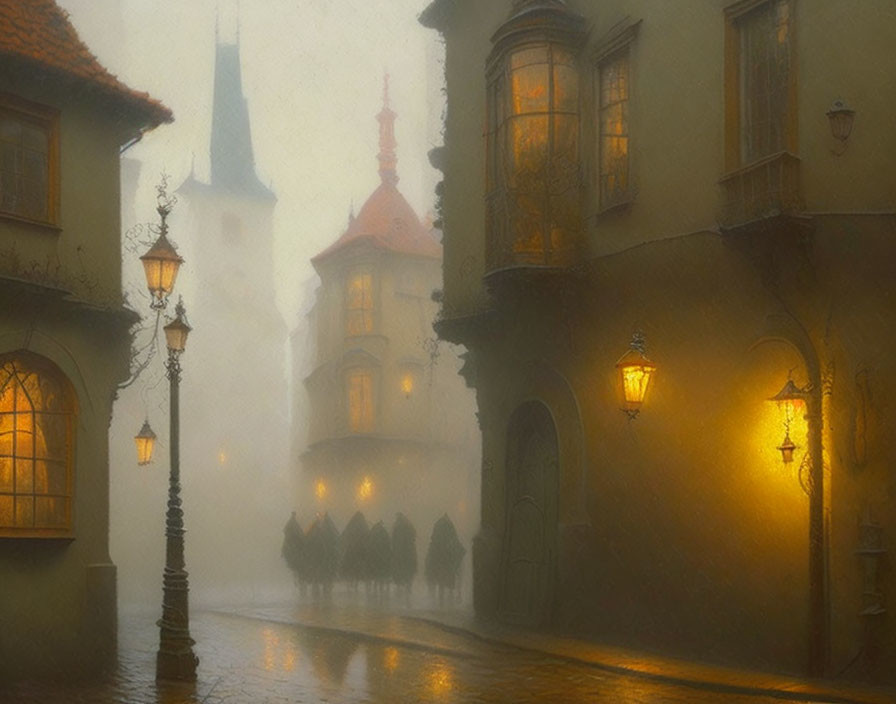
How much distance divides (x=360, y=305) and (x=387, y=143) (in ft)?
31.3

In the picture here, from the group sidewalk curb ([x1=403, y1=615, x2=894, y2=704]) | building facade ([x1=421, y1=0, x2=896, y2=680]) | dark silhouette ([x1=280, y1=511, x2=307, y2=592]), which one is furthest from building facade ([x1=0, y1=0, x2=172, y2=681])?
dark silhouette ([x1=280, y1=511, x2=307, y2=592])

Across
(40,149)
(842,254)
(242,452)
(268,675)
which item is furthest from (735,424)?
(242,452)

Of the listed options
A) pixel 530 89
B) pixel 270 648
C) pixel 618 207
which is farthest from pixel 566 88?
pixel 270 648

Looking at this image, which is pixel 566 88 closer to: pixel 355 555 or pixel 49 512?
pixel 49 512

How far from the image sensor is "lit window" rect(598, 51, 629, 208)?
61.1 ft

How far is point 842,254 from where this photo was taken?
14711 millimetres

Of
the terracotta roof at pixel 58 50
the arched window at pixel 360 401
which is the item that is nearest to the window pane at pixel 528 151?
the terracotta roof at pixel 58 50

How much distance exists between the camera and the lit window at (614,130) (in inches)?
733

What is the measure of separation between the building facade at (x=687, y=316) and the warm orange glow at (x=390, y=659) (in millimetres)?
2677

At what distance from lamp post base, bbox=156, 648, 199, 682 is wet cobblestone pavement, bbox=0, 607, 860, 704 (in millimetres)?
235

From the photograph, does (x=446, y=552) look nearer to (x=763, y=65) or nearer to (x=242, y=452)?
(x=763, y=65)

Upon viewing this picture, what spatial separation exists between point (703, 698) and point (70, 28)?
452 inches

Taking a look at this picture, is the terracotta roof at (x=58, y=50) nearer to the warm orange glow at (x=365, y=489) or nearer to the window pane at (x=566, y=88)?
the window pane at (x=566, y=88)

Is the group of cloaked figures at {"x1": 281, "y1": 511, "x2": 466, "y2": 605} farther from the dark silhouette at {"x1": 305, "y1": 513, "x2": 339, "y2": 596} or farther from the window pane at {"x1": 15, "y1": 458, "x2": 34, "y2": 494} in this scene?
the window pane at {"x1": 15, "y1": 458, "x2": 34, "y2": 494}
